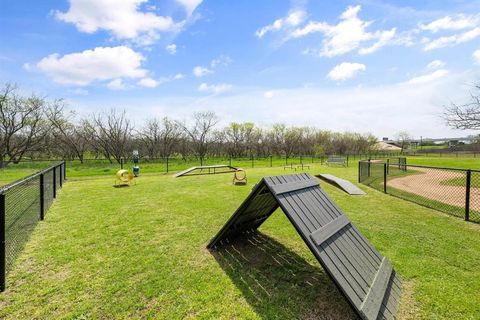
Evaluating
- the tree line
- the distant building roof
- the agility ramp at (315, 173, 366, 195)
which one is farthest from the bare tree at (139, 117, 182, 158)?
the distant building roof

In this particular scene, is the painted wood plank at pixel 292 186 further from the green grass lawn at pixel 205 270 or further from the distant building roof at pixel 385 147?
the distant building roof at pixel 385 147

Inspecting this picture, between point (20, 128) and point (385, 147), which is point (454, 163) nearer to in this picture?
point (20, 128)

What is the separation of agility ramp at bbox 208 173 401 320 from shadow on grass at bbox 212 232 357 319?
0.36 meters

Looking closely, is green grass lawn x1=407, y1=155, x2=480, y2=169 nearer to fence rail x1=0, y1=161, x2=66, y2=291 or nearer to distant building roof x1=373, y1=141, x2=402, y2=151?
fence rail x1=0, y1=161, x2=66, y2=291

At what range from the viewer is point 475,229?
18.0ft

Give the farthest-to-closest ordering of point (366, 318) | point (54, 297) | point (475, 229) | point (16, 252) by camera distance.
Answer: point (475, 229) < point (16, 252) < point (54, 297) < point (366, 318)

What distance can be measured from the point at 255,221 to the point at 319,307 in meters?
2.28

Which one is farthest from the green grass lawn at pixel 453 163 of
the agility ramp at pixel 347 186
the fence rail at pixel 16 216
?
the fence rail at pixel 16 216

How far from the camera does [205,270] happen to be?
362cm

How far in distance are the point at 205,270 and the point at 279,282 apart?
1058 mm

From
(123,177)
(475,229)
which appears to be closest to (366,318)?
(475,229)

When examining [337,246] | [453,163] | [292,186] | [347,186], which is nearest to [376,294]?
[337,246]

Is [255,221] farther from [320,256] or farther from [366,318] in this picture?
[366,318]

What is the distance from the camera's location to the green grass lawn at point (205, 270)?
9.07 ft
